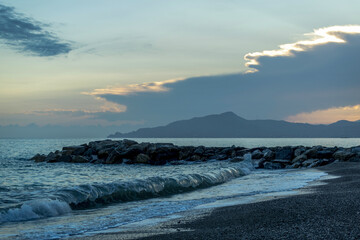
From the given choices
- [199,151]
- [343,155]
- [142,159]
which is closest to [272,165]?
[343,155]

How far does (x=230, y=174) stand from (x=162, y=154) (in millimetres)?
15600

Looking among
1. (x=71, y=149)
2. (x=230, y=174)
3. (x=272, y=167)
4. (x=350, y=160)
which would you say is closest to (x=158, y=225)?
(x=230, y=174)

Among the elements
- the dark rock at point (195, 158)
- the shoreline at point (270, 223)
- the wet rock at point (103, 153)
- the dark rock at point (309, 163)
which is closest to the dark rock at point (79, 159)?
the wet rock at point (103, 153)

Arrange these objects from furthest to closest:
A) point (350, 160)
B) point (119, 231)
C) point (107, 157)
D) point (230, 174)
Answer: point (107, 157), point (350, 160), point (230, 174), point (119, 231)

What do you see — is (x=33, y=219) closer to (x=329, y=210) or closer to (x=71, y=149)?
(x=329, y=210)

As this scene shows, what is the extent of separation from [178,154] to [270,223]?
1255 inches

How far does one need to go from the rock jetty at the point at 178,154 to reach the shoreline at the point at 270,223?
20154 mm

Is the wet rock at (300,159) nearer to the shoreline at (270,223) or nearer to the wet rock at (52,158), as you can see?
the shoreline at (270,223)

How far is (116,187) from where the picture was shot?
14.3 m

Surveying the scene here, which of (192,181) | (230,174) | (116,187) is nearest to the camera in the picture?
(116,187)

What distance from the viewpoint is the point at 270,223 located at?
7.33 meters

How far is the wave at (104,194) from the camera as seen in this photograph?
34.0 ft

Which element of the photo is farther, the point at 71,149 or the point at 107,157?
the point at 71,149

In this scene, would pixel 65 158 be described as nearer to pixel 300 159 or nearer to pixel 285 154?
pixel 285 154
